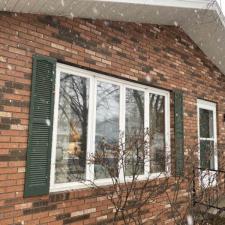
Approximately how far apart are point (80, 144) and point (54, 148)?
0.48 metres

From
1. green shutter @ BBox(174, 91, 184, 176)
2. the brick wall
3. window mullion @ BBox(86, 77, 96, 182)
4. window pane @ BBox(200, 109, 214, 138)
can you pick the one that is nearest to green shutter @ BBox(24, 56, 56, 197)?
the brick wall

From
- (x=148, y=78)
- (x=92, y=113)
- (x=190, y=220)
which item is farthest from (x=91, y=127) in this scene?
(x=190, y=220)

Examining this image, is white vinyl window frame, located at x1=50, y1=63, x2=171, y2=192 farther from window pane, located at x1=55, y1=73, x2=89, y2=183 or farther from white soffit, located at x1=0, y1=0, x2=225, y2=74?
white soffit, located at x1=0, y1=0, x2=225, y2=74

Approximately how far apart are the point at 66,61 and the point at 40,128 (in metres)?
1.05

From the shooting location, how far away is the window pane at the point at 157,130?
5.71 meters

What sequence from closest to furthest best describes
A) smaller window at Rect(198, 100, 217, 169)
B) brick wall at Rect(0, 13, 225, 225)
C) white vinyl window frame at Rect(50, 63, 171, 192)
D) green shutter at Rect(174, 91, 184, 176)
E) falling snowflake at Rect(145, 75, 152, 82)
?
brick wall at Rect(0, 13, 225, 225), white vinyl window frame at Rect(50, 63, 171, 192), falling snowflake at Rect(145, 75, 152, 82), green shutter at Rect(174, 91, 184, 176), smaller window at Rect(198, 100, 217, 169)

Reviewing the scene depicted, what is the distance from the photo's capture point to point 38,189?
3725 mm

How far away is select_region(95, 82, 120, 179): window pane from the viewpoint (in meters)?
4.66

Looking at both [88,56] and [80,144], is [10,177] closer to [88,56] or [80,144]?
[80,144]

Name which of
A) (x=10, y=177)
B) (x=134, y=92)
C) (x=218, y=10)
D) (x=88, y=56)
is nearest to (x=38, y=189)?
(x=10, y=177)

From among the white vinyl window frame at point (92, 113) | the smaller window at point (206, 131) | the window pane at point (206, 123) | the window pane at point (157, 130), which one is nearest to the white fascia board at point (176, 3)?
the white vinyl window frame at point (92, 113)

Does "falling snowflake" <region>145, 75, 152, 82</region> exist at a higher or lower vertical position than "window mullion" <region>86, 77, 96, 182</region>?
higher

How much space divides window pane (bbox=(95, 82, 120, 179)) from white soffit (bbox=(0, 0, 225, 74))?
3.70 feet

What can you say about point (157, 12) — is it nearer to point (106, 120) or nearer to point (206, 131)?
point (106, 120)
